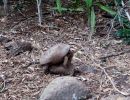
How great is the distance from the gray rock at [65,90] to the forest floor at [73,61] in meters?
0.10

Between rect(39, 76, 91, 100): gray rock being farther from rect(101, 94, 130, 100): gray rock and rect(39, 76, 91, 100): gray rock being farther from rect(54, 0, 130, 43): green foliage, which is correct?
rect(54, 0, 130, 43): green foliage

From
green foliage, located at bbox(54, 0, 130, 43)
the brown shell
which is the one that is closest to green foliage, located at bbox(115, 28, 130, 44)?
green foliage, located at bbox(54, 0, 130, 43)

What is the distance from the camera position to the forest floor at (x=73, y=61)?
2355 millimetres

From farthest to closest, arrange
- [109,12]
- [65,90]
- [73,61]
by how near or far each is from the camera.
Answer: [109,12]
[73,61]
[65,90]

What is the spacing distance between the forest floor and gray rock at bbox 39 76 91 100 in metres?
0.10

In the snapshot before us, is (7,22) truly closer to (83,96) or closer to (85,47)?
(85,47)

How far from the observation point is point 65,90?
2160 millimetres

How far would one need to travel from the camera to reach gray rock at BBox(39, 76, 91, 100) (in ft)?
7.04

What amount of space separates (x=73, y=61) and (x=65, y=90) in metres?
0.53

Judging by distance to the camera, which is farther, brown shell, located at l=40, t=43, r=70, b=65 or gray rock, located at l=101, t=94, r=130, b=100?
brown shell, located at l=40, t=43, r=70, b=65

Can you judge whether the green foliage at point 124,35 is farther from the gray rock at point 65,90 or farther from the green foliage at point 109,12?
the gray rock at point 65,90

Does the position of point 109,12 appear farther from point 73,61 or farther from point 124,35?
point 73,61

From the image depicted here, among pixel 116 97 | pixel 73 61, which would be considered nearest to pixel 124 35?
pixel 73 61

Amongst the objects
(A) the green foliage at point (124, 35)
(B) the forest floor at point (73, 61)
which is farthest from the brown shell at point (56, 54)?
(A) the green foliage at point (124, 35)
